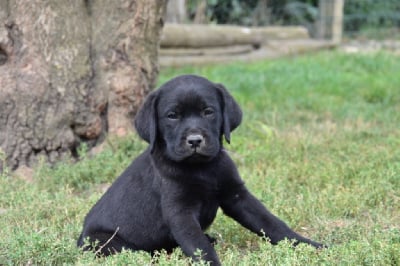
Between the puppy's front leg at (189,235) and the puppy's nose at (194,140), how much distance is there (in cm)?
38

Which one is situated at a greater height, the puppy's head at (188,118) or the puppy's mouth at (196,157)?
the puppy's head at (188,118)

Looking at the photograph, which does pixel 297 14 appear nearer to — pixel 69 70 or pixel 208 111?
pixel 69 70

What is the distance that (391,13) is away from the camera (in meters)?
19.1

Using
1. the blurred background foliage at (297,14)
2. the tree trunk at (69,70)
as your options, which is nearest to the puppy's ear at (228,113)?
the tree trunk at (69,70)

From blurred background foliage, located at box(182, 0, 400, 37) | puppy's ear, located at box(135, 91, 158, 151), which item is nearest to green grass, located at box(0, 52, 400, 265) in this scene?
puppy's ear, located at box(135, 91, 158, 151)

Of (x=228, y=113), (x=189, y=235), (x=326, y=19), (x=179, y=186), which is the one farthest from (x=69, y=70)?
(x=326, y=19)

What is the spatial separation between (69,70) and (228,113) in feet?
9.09

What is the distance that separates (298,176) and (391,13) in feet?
44.7

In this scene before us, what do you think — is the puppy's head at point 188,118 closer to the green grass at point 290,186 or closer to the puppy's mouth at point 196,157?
the puppy's mouth at point 196,157

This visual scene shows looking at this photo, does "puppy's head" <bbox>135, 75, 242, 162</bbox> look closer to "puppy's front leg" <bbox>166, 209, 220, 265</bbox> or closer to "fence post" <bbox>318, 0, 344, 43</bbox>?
"puppy's front leg" <bbox>166, 209, 220, 265</bbox>

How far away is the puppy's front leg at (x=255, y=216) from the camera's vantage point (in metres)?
4.59

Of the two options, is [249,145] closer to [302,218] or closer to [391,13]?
[302,218]

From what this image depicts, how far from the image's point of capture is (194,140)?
430 cm

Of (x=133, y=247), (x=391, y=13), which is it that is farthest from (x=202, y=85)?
(x=391, y=13)
